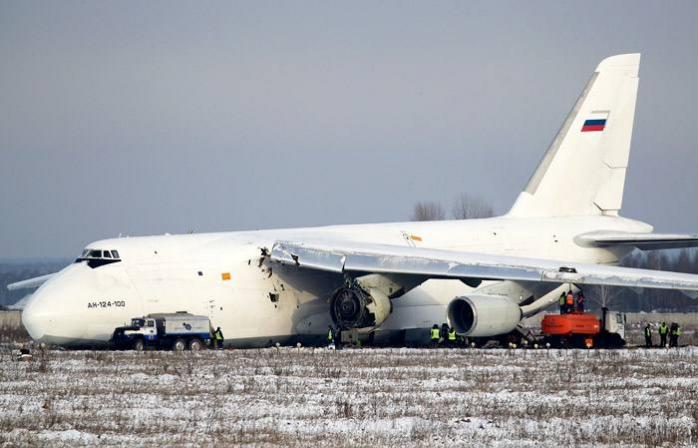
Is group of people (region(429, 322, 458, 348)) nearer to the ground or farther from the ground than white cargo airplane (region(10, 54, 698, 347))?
nearer to the ground

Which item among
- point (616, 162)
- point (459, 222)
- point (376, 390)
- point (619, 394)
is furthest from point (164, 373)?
point (616, 162)

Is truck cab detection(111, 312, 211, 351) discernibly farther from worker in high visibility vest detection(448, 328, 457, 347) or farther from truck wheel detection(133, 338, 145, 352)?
worker in high visibility vest detection(448, 328, 457, 347)

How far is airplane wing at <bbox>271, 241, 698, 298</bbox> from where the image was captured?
26.9 metres

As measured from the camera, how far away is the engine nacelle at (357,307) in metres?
28.4

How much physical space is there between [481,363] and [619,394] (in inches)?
242

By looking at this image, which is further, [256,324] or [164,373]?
[256,324]

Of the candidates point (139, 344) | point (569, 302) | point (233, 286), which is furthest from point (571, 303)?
point (139, 344)

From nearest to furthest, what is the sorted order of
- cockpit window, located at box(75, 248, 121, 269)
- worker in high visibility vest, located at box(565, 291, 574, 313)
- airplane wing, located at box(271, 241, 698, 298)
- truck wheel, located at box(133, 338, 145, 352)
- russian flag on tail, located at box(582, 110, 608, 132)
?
airplane wing, located at box(271, 241, 698, 298)
truck wheel, located at box(133, 338, 145, 352)
cockpit window, located at box(75, 248, 121, 269)
worker in high visibility vest, located at box(565, 291, 574, 313)
russian flag on tail, located at box(582, 110, 608, 132)

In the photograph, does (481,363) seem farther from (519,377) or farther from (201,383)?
(201,383)

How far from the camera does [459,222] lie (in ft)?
109

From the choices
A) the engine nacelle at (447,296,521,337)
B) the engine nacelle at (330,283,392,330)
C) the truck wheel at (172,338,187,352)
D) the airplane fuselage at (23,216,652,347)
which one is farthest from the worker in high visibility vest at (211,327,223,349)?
the engine nacelle at (447,296,521,337)

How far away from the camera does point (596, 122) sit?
35969mm

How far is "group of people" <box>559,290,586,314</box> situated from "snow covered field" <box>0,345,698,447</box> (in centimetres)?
342

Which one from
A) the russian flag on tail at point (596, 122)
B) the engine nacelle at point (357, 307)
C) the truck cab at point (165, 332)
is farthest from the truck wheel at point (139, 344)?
the russian flag on tail at point (596, 122)
